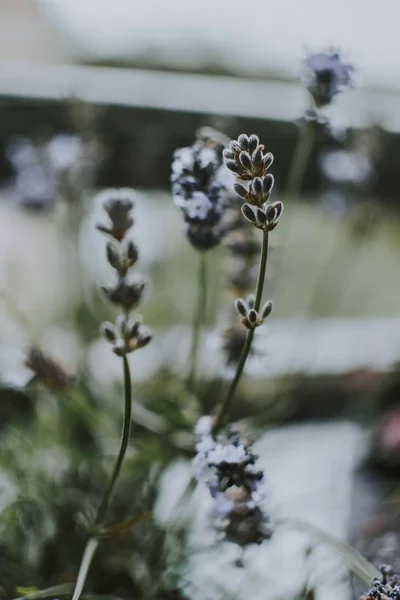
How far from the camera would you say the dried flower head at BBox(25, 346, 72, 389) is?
0.53 meters

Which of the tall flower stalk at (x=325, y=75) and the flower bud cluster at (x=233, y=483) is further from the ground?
the tall flower stalk at (x=325, y=75)

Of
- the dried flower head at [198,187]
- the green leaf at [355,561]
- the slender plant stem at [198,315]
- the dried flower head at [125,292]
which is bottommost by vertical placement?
the green leaf at [355,561]

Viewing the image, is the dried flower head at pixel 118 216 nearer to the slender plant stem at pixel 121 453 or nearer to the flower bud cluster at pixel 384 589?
the slender plant stem at pixel 121 453

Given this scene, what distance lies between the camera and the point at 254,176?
394 millimetres

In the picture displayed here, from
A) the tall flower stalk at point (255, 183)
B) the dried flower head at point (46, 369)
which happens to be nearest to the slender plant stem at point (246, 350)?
the tall flower stalk at point (255, 183)

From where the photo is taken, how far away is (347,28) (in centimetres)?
81

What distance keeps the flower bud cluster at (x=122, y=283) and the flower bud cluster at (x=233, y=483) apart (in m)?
0.07

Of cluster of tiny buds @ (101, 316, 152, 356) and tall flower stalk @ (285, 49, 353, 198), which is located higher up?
tall flower stalk @ (285, 49, 353, 198)

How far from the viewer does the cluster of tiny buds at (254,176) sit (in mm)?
392

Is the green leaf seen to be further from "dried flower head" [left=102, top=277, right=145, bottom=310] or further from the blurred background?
"dried flower head" [left=102, top=277, right=145, bottom=310]

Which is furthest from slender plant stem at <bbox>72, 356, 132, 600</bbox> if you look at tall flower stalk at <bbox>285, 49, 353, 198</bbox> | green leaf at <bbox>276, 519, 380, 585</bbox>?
tall flower stalk at <bbox>285, 49, 353, 198</bbox>

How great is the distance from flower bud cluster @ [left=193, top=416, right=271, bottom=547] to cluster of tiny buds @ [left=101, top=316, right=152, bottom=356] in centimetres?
7

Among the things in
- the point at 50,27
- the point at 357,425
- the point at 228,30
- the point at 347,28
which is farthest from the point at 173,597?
the point at 50,27

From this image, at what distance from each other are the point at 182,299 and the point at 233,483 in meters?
0.59
